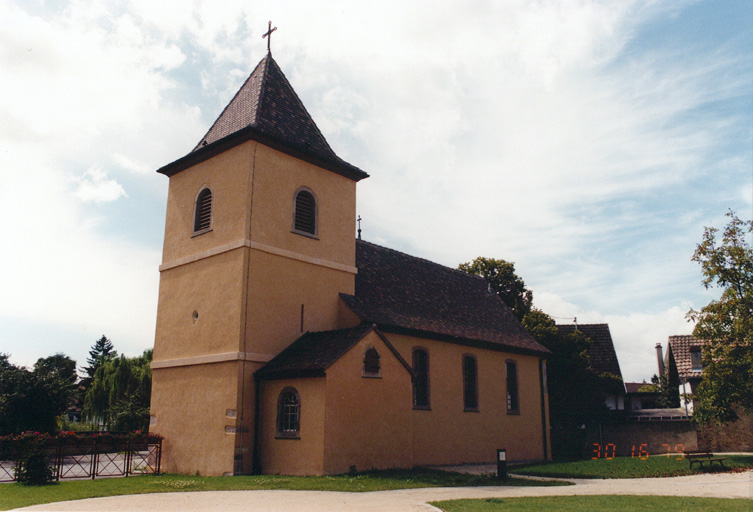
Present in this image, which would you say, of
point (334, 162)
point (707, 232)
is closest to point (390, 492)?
point (334, 162)

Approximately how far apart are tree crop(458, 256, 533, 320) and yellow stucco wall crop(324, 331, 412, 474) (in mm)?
21490

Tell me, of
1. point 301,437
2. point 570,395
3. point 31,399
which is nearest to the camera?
point 301,437

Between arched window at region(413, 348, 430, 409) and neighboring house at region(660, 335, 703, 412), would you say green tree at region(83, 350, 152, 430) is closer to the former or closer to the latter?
arched window at region(413, 348, 430, 409)

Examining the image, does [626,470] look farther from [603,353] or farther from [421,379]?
[603,353]

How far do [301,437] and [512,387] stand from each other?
1320 cm

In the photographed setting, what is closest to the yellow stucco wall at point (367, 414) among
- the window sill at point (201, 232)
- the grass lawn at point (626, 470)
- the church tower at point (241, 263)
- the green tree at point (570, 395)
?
the church tower at point (241, 263)

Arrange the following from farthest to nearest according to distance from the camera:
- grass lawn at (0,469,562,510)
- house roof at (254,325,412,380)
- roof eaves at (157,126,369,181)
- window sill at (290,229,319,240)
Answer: window sill at (290,229,319,240)
roof eaves at (157,126,369,181)
house roof at (254,325,412,380)
grass lawn at (0,469,562,510)

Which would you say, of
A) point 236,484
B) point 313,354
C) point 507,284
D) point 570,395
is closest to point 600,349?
point 507,284

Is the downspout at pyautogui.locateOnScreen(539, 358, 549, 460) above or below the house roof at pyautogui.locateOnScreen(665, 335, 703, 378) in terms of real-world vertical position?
below

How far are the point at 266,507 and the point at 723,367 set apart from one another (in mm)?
19125

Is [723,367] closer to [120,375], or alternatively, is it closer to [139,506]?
[139,506]

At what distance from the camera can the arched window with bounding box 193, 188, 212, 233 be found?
20.8 m

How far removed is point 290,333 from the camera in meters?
19.8

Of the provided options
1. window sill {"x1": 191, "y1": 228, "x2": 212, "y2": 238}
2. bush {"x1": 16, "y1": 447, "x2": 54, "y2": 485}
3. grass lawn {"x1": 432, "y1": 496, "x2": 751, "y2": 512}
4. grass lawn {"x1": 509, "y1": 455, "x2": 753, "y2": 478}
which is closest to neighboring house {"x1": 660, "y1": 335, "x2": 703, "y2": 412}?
grass lawn {"x1": 509, "y1": 455, "x2": 753, "y2": 478}
